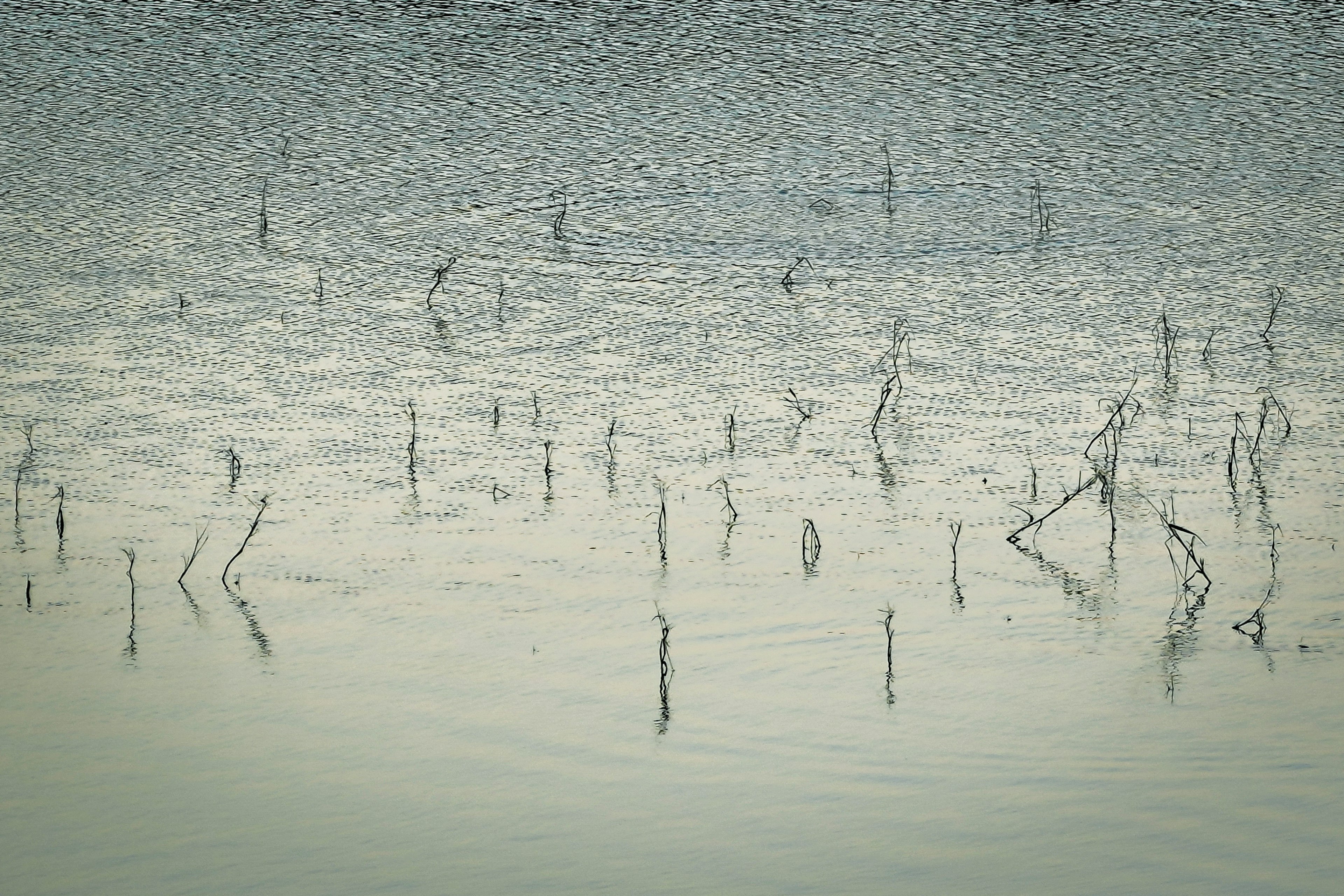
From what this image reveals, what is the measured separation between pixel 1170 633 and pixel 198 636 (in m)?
2.03

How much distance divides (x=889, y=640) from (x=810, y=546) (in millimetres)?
532

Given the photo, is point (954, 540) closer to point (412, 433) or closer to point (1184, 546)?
point (1184, 546)

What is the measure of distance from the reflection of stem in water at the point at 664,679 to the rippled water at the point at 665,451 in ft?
0.04

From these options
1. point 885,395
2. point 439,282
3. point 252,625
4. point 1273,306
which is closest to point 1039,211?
point 1273,306

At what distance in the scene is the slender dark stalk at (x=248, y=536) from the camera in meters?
3.80

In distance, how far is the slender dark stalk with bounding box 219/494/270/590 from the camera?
380 centimetres

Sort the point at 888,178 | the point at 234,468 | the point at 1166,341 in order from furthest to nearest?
the point at 888,178
the point at 1166,341
the point at 234,468

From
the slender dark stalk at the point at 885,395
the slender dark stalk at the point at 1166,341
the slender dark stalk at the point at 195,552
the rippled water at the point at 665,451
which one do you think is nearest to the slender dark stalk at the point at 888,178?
the rippled water at the point at 665,451

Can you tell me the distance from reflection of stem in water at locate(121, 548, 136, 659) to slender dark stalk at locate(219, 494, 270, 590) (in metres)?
0.19

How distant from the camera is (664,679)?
333cm

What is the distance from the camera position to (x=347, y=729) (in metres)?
3.21

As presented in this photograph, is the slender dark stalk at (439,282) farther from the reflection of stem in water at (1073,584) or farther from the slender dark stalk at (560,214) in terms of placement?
the reflection of stem in water at (1073,584)

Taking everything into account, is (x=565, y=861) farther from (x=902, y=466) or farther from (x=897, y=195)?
(x=897, y=195)

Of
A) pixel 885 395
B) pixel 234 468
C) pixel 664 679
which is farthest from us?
pixel 885 395
